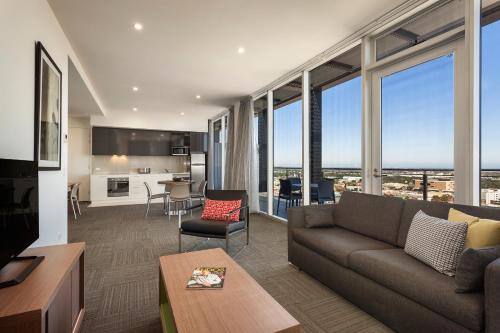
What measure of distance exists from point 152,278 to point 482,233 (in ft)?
9.51

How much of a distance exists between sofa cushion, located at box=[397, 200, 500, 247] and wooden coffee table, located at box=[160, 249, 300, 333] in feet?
5.00

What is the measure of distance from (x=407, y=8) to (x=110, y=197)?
8207 mm

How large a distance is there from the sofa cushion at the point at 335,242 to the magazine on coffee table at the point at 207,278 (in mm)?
1055

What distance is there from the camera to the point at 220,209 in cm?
373

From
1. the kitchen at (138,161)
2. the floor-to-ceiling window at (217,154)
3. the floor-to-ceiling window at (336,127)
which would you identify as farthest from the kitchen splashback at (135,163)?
the floor-to-ceiling window at (336,127)

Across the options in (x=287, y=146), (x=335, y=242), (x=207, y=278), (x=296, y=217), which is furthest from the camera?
(x=287, y=146)

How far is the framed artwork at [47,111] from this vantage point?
234 cm

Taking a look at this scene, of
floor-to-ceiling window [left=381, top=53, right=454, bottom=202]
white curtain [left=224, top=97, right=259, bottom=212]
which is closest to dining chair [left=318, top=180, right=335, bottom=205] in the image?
floor-to-ceiling window [left=381, top=53, right=454, bottom=202]

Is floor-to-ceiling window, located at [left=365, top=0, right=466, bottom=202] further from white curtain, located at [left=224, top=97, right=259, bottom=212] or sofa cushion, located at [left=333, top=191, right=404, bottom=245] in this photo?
white curtain, located at [left=224, top=97, right=259, bottom=212]

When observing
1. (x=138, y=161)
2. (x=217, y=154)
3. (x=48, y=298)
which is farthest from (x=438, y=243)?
(x=138, y=161)

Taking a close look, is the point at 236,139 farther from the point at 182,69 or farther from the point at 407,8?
the point at 407,8

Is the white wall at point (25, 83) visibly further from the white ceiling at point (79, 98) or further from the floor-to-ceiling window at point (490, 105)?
the floor-to-ceiling window at point (490, 105)

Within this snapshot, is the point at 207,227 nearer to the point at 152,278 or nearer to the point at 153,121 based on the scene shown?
the point at 152,278

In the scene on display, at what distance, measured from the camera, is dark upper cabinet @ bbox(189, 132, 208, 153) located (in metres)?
9.27
